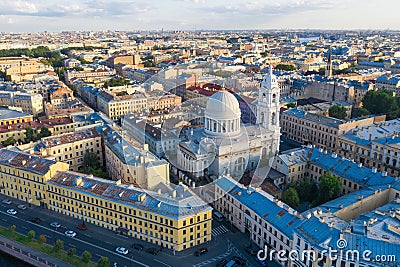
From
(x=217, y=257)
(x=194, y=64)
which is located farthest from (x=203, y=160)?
(x=194, y=64)

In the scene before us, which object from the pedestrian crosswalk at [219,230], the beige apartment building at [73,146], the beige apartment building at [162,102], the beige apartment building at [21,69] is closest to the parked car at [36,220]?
the beige apartment building at [73,146]

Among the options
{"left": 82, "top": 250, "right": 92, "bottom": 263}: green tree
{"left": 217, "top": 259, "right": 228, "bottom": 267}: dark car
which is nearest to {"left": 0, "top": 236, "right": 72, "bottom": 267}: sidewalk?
{"left": 82, "top": 250, "right": 92, "bottom": 263}: green tree

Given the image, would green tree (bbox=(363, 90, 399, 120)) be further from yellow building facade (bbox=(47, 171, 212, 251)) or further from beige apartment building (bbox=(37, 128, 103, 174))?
beige apartment building (bbox=(37, 128, 103, 174))

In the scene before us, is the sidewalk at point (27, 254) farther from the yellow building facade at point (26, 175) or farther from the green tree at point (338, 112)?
the green tree at point (338, 112)


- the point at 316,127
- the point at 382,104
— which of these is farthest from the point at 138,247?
the point at 382,104

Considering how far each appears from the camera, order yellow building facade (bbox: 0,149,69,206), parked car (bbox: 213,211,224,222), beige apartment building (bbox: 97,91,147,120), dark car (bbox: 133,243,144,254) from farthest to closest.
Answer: beige apartment building (bbox: 97,91,147,120) → yellow building facade (bbox: 0,149,69,206) → parked car (bbox: 213,211,224,222) → dark car (bbox: 133,243,144,254)

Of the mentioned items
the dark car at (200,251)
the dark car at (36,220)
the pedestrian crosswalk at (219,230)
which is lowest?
the pedestrian crosswalk at (219,230)

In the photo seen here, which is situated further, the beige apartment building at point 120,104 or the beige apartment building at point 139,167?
the beige apartment building at point 120,104
